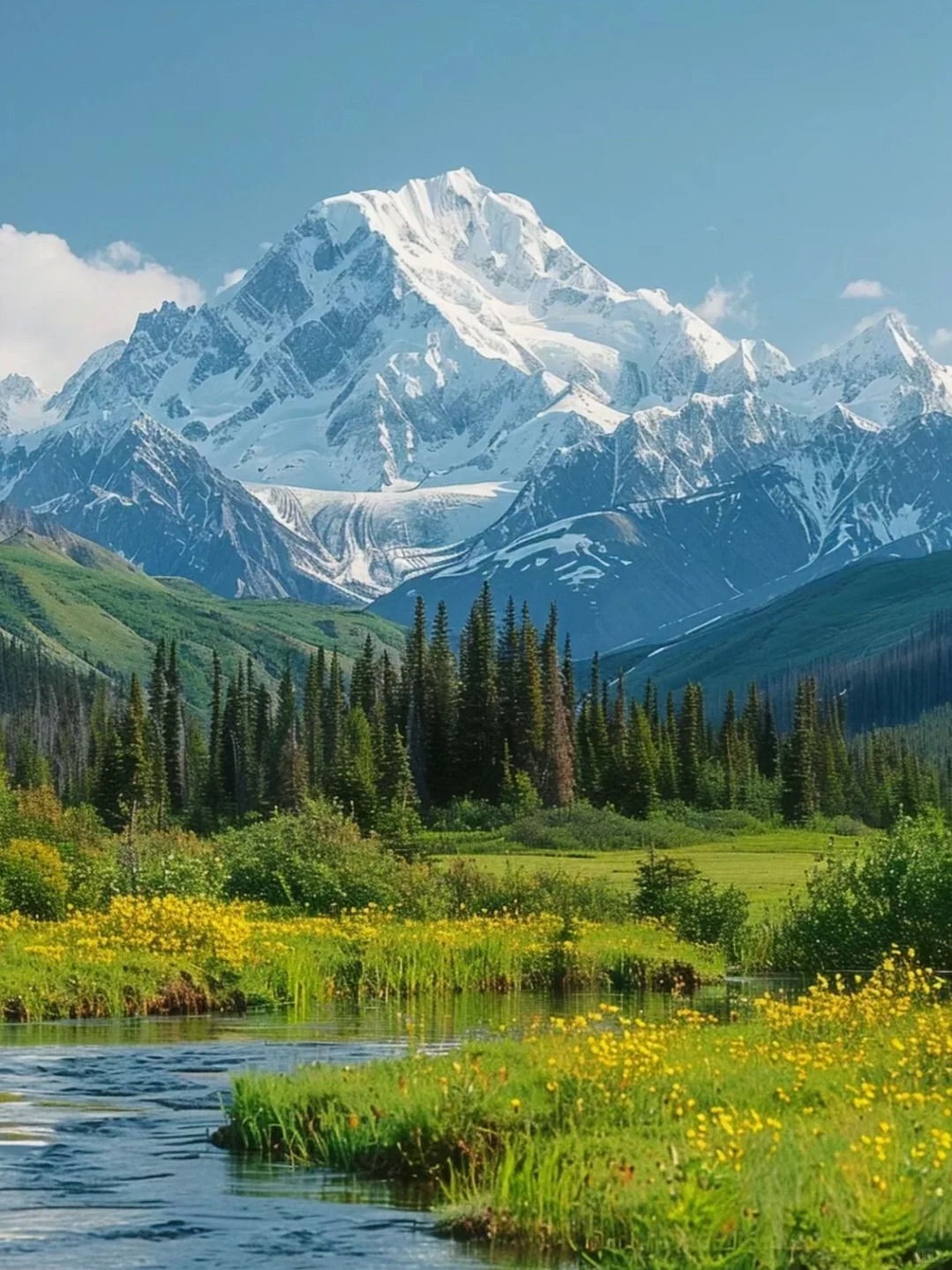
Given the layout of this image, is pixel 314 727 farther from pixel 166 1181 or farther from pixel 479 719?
pixel 166 1181

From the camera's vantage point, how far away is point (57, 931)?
49219 mm

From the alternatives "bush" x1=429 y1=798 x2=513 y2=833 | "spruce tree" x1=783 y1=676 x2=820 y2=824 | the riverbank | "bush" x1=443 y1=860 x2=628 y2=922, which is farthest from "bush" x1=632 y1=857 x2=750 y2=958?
"spruce tree" x1=783 y1=676 x2=820 y2=824

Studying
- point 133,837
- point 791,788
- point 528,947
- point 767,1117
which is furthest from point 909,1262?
point 791,788

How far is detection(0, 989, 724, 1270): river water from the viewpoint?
19.9m

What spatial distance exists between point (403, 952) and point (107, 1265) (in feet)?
108

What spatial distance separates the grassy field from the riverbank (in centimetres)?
1291

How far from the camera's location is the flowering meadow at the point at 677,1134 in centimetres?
1741

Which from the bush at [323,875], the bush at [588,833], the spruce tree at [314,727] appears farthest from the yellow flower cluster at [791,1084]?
the spruce tree at [314,727]

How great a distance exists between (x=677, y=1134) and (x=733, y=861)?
78.7 metres

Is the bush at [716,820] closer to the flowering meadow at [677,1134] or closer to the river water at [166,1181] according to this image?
the river water at [166,1181]

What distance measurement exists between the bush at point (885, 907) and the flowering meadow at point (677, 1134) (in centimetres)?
2025

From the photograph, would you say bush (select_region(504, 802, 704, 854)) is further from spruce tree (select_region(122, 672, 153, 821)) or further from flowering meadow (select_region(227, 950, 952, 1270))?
flowering meadow (select_region(227, 950, 952, 1270))

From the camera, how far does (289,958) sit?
49438 mm

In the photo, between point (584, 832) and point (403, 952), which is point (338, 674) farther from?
point (403, 952)
